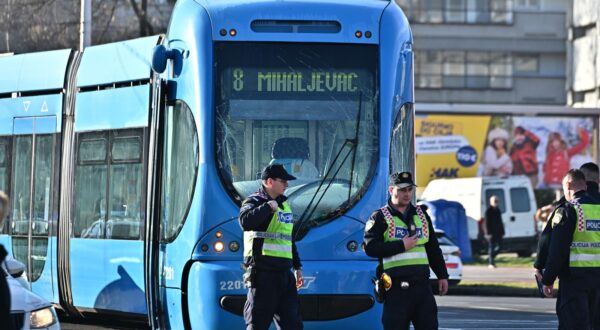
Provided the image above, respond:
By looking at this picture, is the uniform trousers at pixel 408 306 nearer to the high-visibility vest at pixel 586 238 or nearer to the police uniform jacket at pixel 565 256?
the police uniform jacket at pixel 565 256

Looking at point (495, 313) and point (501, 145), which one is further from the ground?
point (501, 145)

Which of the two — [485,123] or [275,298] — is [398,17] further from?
[485,123]

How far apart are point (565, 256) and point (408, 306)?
5.77ft

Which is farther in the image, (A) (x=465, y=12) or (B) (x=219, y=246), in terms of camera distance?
(A) (x=465, y=12)

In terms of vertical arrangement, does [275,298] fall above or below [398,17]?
below

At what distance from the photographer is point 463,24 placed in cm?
6812

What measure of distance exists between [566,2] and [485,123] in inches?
1155

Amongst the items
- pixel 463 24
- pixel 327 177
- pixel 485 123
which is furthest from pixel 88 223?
pixel 463 24

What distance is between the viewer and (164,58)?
13.3m

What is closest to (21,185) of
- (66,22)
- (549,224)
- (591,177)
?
(591,177)

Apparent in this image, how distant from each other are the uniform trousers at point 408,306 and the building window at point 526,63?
59.3 metres

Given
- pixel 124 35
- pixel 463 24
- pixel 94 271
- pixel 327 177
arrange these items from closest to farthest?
pixel 327 177 → pixel 94 271 → pixel 124 35 → pixel 463 24

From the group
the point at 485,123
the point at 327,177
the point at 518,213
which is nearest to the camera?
the point at 327,177

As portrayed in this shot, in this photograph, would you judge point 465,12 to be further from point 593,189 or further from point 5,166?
point 593,189
